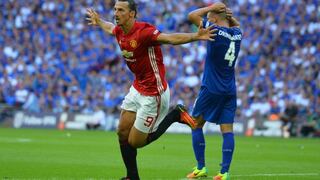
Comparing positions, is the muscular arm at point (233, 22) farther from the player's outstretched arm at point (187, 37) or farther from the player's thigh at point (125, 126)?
the player's thigh at point (125, 126)

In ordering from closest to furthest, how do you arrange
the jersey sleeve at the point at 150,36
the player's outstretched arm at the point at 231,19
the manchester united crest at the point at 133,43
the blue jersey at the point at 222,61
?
the jersey sleeve at the point at 150,36 → the manchester united crest at the point at 133,43 → the blue jersey at the point at 222,61 → the player's outstretched arm at the point at 231,19

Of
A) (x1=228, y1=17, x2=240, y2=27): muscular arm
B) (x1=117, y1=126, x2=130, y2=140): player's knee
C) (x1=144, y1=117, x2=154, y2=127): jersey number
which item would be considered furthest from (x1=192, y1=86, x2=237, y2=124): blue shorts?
(x1=117, y1=126, x2=130, y2=140): player's knee

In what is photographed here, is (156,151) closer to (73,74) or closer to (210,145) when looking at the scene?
(210,145)

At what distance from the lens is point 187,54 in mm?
32906

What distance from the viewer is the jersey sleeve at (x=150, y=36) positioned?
1059 cm

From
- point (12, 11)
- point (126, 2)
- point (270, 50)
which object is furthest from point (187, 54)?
point (126, 2)

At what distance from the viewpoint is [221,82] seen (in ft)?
40.2

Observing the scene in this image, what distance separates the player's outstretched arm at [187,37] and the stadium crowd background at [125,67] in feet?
59.2

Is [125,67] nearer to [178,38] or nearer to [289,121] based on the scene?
[289,121]

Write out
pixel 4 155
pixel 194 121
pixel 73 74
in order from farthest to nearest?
pixel 73 74
pixel 4 155
pixel 194 121

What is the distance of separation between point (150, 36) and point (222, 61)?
6.46 ft

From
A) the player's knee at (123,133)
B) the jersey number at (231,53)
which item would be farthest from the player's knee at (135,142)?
the jersey number at (231,53)

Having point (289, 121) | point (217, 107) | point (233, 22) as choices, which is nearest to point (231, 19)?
point (233, 22)

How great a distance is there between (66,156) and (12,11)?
77.9ft
